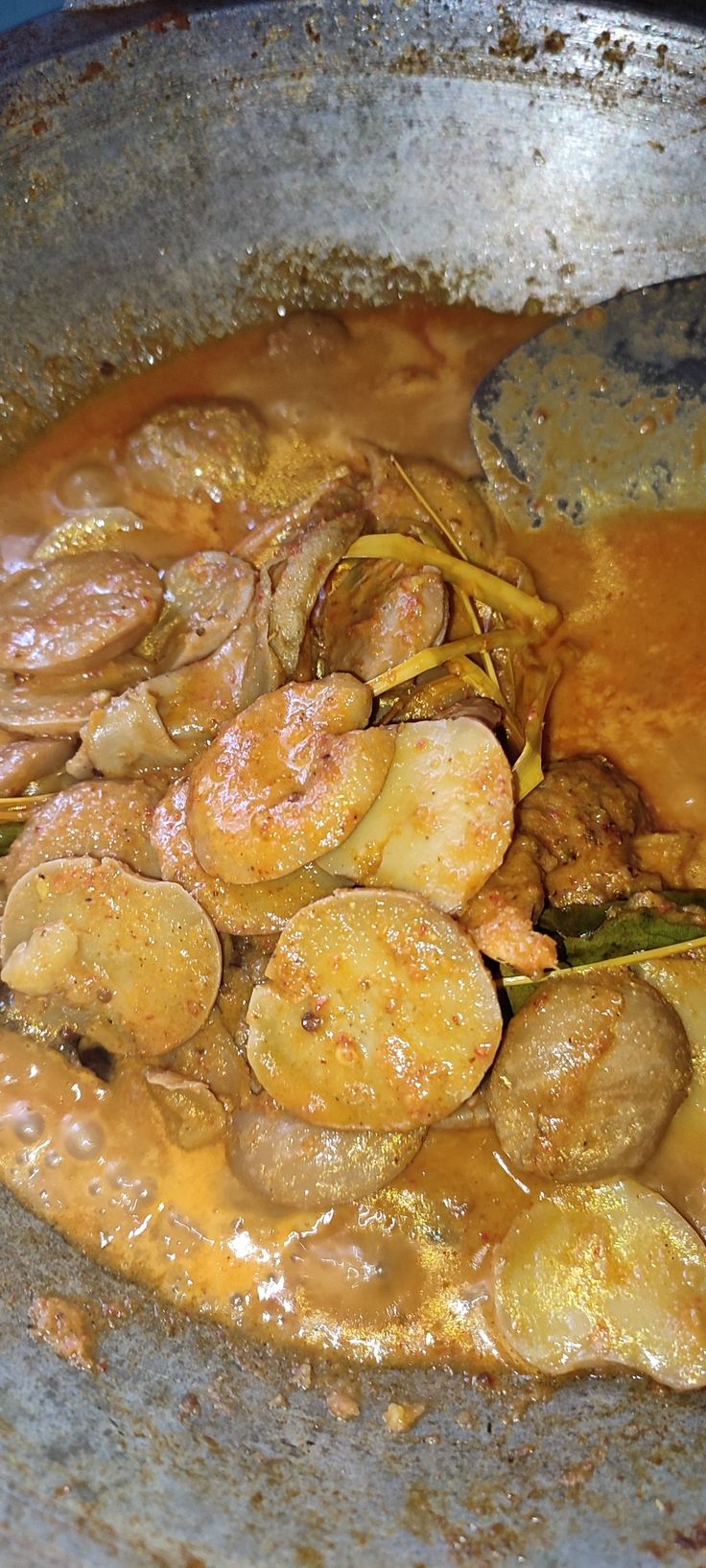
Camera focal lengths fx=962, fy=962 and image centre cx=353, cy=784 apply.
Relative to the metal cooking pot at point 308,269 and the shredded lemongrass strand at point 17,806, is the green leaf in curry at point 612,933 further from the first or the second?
the shredded lemongrass strand at point 17,806

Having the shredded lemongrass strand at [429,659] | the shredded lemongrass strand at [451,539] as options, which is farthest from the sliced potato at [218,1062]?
the shredded lemongrass strand at [451,539]

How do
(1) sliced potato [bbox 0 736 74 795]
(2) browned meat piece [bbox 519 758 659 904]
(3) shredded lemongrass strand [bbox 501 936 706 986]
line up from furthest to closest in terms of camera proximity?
1. (1) sliced potato [bbox 0 736 74 795]
2. (2) browned meat piece [bbox 519 758 659 904]
3. (3) shredded lemongrass strand [bbox 501 936 706 986]

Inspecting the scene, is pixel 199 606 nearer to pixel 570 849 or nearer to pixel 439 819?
pixel 439 819

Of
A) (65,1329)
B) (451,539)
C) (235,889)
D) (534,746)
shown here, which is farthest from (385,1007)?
(451,539)

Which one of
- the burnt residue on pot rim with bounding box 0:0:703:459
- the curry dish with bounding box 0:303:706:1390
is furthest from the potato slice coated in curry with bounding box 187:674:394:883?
the burnt residue on pot rim with bounding box 0:0:703:459

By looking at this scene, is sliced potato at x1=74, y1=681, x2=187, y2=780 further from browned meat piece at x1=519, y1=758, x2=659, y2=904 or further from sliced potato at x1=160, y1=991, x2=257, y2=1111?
browned meat piece at x1=519, y1=758, x2=659, y2=904

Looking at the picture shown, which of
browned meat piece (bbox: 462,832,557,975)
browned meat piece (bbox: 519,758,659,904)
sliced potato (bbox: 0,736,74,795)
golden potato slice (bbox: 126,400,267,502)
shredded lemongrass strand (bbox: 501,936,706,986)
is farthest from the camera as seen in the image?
golden potato slice (bbox: 126,400,267,502)

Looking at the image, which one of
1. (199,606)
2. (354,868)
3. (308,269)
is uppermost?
(308,269)
